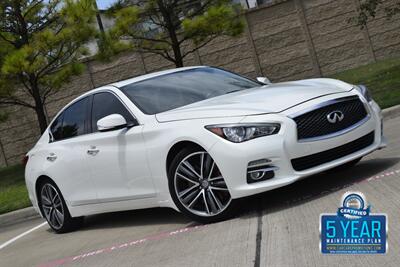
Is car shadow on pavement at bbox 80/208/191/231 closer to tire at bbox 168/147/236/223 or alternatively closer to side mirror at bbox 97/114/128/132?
tire at bbox 168/147/236/223

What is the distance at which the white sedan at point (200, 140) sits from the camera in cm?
587

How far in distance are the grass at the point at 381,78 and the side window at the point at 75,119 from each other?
6.08m

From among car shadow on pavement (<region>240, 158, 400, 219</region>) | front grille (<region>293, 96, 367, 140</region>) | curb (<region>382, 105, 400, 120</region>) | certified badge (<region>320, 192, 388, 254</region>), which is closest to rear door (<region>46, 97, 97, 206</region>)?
car shadow on pavement (<region>240, 158, 400, 219</region>)

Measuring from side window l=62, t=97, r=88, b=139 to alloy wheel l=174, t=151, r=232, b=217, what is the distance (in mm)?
1736

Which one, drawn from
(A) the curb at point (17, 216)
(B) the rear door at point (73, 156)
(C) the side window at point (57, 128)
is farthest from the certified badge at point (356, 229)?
(A) the curb at point (17, 216)

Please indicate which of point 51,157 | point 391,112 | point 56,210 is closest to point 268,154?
point 51,157

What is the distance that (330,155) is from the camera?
610 centimetres

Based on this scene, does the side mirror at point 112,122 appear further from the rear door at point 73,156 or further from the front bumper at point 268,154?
the front bumper at point 268,154

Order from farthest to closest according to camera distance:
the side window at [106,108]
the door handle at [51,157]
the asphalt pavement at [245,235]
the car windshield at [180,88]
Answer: the door handle at [51,157] < the side window at [106,108] < the car windshield at [180,88] < the asphalt pavement at [245,235]

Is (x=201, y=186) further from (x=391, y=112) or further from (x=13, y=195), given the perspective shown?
(x=13, y=195)

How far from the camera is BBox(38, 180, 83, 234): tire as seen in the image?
7941mm

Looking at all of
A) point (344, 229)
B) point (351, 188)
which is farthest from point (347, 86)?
point (344, 229)

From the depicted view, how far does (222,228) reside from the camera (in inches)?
233

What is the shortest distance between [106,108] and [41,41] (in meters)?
8.69
